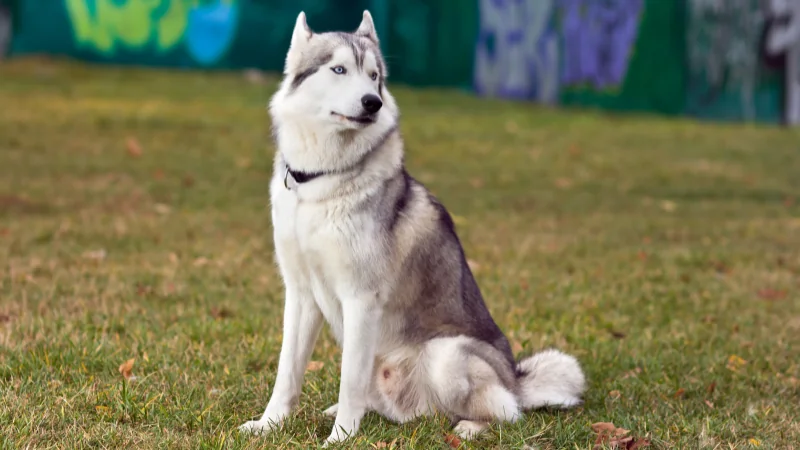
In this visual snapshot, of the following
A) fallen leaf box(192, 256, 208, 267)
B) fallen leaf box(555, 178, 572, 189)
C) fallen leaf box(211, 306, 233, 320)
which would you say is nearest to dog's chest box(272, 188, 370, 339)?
fallen leaf box(211, 306, 233, 320)

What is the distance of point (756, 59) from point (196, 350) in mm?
15841

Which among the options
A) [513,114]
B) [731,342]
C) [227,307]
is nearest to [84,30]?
[513,114]

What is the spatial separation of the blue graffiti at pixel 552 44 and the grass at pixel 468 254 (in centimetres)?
367

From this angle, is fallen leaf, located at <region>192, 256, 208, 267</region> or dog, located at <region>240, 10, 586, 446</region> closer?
dog, located at <region>240, 10, 586, 446</region>

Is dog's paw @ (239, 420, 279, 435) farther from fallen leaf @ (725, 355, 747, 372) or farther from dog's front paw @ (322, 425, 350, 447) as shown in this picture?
fallen leaf @ (725, 355, 747, 372)

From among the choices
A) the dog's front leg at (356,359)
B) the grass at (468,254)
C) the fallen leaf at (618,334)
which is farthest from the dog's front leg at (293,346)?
the fallen leaf at (618,334)

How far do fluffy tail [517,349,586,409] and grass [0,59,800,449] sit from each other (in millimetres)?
67

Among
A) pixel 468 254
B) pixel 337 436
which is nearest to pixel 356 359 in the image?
pixel 337 436

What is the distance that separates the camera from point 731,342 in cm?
595

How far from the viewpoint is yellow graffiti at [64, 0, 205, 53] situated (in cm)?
2055

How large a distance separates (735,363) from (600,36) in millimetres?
14635

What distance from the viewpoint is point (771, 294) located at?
723 cm

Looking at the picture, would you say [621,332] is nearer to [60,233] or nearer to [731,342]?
[731,342]

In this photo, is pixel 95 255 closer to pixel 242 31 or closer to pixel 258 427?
pixel 258 427
